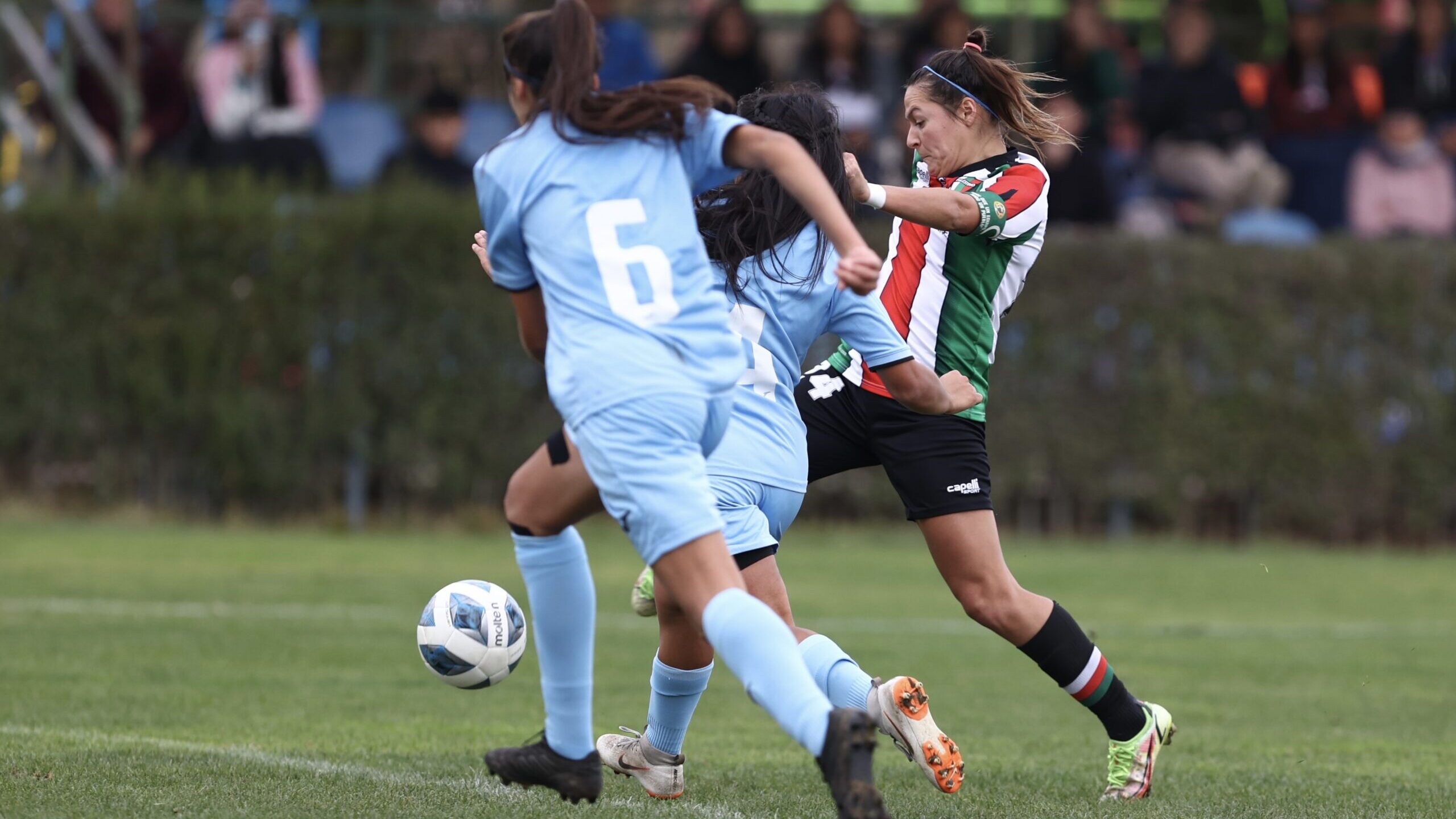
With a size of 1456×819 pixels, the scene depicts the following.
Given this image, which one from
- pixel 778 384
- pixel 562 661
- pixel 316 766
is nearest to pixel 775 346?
pixel 778 384

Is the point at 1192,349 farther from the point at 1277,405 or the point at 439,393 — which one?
the point at 439,393

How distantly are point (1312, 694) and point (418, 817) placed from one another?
5026 millimetres

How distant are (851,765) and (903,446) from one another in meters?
1.95

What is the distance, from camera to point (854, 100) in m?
15.0

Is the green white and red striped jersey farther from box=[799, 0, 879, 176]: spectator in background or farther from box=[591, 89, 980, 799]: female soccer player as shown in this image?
box=[799, 0, 879, 176]: spectator in background

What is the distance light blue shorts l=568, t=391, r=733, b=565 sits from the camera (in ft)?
13.2

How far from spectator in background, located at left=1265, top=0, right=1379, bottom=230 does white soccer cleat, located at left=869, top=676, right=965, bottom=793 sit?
12.2 meters

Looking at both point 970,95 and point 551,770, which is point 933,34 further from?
point 551,770

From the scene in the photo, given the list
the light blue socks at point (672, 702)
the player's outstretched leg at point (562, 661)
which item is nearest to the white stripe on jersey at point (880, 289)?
the light blue socks at point (672, 702)

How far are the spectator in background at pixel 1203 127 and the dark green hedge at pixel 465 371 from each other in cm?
115

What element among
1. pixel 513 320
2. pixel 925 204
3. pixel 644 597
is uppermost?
pixel 925 204

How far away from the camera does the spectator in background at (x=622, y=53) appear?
581 inches

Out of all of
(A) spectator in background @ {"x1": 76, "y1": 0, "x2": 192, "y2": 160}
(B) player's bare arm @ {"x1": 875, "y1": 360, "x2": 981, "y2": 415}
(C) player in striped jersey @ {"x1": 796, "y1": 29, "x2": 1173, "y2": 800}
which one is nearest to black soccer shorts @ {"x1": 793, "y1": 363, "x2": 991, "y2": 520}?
(C) player in striped jersey @ {"x1": 796, "y1": 29, "x2": 1173, "y2": 800}

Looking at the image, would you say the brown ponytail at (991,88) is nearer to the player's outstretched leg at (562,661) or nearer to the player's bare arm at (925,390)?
the player's bare arm at (925,390)
